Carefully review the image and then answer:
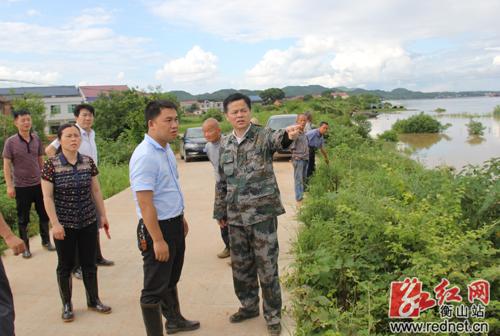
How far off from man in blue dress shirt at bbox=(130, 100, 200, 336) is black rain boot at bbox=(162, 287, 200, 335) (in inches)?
15.3

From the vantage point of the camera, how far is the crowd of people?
9.62 feet

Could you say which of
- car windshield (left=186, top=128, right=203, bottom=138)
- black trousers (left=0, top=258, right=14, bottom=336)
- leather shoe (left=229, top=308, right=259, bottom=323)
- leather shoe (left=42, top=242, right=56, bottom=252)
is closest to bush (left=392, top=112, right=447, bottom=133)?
car windshield (left=186, top=128, right=203, bottom=138)

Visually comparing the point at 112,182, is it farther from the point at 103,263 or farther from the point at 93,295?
the point at 93,295

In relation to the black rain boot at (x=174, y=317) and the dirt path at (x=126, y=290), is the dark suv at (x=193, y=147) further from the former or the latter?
the black rain boot at (x=174, y=317)

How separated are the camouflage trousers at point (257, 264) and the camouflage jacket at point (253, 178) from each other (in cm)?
9

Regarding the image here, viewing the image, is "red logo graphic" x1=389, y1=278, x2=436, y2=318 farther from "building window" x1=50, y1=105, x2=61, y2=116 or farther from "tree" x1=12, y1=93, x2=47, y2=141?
"building window" x1=50, y1=105, x2=61, y2=116

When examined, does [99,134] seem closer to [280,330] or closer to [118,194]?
[118,194]

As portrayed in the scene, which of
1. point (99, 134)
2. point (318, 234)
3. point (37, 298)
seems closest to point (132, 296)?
point (37, 298)

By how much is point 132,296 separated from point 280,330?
5.36 ft

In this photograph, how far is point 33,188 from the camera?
5266 mm

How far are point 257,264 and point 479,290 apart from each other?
5.60 ft

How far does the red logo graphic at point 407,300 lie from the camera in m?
3.10

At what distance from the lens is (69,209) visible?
3678mm

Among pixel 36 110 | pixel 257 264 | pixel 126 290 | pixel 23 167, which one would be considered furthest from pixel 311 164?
pixel 36 110
